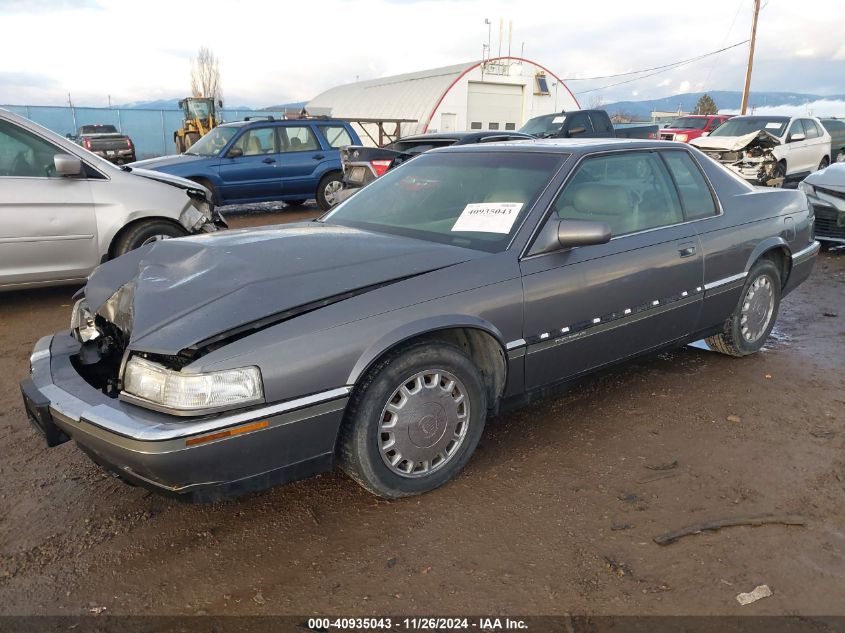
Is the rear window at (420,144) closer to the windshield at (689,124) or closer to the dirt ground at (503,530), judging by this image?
the dirt ground at (503,530)

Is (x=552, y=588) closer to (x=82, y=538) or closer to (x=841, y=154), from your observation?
(x=82, y=538)

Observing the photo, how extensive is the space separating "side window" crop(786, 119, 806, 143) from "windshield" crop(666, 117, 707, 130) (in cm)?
581

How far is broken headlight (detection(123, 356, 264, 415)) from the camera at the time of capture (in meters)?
2.18

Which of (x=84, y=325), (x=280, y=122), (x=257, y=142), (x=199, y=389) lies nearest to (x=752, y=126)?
(x=280, y=122)

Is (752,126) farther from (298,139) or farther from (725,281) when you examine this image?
(725,281)

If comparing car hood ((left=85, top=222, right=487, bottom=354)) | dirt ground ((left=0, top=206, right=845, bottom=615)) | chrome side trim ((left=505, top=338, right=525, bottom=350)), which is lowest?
dirt ground ((left=0, top=206, right=845, bottom=615))

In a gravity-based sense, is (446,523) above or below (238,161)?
below

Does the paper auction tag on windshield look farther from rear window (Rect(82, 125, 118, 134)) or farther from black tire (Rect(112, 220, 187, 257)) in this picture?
rear window (Rect(82, 125, 118, 134))

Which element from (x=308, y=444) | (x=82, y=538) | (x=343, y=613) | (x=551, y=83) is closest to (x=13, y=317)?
(x=82, y=538)

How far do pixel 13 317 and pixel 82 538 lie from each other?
370cm

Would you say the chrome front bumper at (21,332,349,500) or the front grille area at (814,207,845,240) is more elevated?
the chrome front bumper at (21,332,349,500)

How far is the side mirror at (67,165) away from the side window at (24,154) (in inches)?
5.9

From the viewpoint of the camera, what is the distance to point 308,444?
2.39m

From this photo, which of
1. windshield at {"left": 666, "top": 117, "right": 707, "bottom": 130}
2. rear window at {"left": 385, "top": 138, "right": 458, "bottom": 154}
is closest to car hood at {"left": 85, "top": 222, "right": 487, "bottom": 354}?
rear window at {"left": 385, "top": 138, "right": 458, "bottom": 154}
